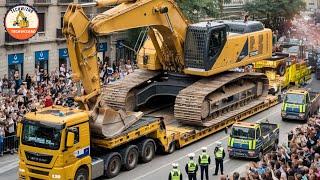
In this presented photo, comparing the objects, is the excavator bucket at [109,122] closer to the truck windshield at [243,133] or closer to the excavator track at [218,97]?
the excavator track at [218,97]

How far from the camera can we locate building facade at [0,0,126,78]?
40.5 meters

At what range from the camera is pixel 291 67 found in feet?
133

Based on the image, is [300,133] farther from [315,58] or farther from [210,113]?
[315,58]

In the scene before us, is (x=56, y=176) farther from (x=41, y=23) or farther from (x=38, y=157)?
(x=41, y=23)

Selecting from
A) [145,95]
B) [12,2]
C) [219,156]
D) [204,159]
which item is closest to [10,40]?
[12,2]

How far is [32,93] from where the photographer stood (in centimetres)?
3381

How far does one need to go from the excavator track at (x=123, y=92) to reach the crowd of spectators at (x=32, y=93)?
1.66m

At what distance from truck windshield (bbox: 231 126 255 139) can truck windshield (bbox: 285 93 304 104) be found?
25.5 ft

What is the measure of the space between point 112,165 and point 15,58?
2010cm

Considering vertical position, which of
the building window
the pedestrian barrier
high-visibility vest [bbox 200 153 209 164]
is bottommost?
the pedestrian barrier

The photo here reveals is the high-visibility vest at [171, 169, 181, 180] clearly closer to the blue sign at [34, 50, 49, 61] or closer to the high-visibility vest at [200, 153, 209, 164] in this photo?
the high-visibility vest at [200, 153, 209, 164]

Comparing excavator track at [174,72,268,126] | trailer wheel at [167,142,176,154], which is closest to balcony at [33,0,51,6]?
excavator track at [174,72,268,126]

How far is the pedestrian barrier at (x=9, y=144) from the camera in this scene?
26.9 metres

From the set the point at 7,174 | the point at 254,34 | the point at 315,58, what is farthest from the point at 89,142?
the point at 315,58
